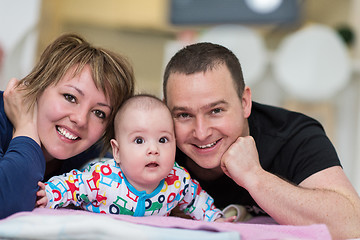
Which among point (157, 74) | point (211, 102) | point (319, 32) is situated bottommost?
point (157, 74)

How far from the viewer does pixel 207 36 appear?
312 cm

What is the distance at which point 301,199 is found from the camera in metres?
1.20

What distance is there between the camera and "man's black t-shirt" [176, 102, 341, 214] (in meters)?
1.40

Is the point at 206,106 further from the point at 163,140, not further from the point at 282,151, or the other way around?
the point at 282,151

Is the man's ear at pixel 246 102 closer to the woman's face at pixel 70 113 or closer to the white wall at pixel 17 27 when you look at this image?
the woman's face at pixel 70 113

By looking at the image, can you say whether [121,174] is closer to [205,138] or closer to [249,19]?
[205,138]

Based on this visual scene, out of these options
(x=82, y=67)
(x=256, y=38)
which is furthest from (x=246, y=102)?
(x=256, y=38)

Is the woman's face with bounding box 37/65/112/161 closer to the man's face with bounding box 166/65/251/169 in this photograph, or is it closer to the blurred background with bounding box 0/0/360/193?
the man's face with bounding box 166/65/251/169

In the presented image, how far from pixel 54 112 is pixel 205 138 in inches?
16.8

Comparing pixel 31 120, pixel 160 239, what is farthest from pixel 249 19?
pixel 160 239

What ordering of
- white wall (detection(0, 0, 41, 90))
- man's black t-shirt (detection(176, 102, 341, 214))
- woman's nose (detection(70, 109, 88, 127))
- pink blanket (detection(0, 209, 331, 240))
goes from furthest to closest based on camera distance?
white wall (detection(0, 0, 41, 90)) → man's black t-shirt (detection(176, 102, 341, 214)) → woman's nose (detection(70, 109, 88, 127)) → pink blanket (detection(0, 209, 331, 240))

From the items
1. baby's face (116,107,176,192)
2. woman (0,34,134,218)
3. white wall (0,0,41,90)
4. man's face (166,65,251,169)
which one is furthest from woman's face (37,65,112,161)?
white wall (0,0,41,90)

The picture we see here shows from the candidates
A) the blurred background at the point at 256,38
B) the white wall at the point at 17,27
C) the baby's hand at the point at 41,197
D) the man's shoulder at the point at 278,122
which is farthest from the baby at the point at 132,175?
the white wall at the point at 17,27

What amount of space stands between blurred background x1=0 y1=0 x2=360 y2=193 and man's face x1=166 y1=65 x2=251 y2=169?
125 cm
